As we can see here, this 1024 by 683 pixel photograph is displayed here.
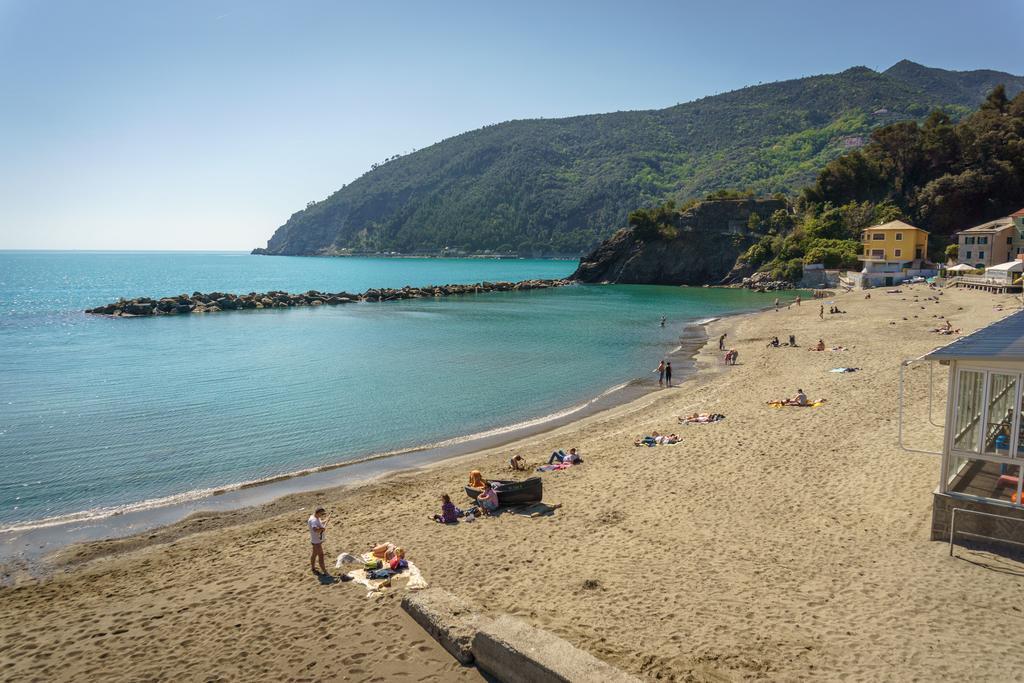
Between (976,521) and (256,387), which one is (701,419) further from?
(256,387)

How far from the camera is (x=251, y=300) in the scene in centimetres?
7575

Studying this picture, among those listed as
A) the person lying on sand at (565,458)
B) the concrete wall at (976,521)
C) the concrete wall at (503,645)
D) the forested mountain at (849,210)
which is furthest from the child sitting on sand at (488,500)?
the forested mountain at (849,210)

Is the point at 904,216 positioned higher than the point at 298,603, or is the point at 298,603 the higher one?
the point at 904,216

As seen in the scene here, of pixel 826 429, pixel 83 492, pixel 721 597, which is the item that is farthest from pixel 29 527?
pixel 826 429

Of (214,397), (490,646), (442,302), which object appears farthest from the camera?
(442,302)

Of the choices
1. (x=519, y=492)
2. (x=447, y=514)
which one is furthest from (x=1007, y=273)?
(x=447, y=514)

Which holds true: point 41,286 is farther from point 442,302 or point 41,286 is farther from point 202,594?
point 202,594

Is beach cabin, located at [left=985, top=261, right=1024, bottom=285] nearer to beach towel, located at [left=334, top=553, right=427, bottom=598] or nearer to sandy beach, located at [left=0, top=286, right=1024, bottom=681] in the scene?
sandy beach, located at [left=0, top=286, right=1024, bottom=681]

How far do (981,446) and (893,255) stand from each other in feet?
239

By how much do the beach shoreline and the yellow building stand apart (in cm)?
5657

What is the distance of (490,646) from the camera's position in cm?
770

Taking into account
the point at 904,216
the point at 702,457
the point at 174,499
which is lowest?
the point at 174,499

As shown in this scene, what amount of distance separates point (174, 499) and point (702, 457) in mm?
14183

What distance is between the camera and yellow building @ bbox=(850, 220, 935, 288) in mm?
67875
